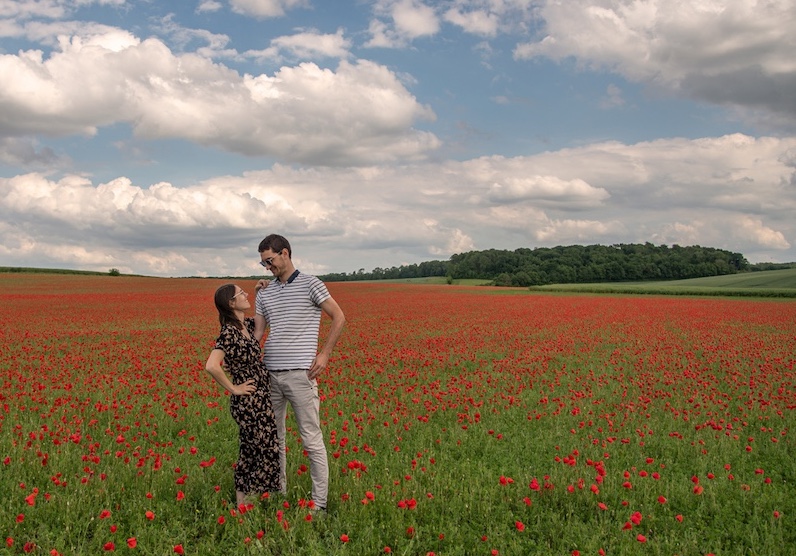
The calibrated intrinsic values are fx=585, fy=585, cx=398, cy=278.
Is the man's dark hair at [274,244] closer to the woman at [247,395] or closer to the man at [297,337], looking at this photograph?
the man at [297,337]

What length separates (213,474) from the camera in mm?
6602

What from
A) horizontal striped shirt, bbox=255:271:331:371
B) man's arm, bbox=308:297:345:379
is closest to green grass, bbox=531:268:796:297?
man's arm, bbox=308:297:345:379

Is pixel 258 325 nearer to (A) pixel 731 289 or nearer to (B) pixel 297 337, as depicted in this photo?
(B) pixel 297 337

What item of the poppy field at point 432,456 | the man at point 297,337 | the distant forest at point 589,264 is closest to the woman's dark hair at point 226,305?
the man at point 297,337

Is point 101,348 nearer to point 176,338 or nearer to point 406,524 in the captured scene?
point 176,338

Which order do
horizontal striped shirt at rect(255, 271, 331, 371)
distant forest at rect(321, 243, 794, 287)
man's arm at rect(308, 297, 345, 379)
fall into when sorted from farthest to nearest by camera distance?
distant forest at rect(321, 243, 794, 287)
horizontal striped shirt at rect(255, 271, 331, 371)
man's arm at rect(308, 297, 345, 379)

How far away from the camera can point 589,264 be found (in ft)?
382

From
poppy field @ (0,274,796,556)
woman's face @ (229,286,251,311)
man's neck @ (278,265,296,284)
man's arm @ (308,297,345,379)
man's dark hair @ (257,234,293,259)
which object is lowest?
poppy field @ (0,274,796,556)

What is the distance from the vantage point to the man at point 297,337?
528cm

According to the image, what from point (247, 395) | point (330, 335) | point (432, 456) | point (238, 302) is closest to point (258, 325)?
point (238, 302)

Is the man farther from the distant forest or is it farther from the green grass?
the distant forest

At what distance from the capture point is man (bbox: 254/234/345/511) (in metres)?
5.28

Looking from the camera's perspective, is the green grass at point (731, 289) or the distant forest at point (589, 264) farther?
the distant forest at point (589, 264)

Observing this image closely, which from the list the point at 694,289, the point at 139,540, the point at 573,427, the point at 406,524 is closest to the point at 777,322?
the point at 573,427
